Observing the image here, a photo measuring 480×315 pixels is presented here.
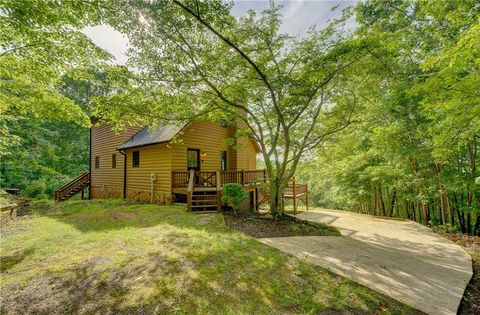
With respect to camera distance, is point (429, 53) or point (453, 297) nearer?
point (453, 297)

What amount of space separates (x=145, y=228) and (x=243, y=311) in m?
4.79

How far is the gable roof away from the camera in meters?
10.5

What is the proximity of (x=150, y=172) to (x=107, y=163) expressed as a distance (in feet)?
17.5

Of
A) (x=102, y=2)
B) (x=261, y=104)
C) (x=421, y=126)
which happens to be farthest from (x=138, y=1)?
(x=421, y=126)

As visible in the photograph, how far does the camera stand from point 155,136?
11781mm

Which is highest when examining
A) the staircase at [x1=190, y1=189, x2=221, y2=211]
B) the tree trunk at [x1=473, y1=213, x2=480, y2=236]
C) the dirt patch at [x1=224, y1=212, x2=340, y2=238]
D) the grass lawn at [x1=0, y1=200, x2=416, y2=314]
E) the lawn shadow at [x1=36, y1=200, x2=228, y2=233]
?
the staircase at [x1=190, y1=189, x2=221, y2=211]

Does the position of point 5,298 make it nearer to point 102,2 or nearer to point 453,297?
point 102,2

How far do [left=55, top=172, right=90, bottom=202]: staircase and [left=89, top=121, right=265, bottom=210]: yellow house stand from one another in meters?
0.43

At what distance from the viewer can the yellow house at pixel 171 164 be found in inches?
414

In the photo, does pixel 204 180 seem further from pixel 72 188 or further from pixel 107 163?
pixel 72 188

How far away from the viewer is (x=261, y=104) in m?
8.06

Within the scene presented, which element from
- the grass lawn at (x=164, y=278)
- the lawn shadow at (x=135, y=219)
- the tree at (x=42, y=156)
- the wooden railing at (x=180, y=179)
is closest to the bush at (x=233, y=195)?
the lawn shadow at (x=135, y=219)

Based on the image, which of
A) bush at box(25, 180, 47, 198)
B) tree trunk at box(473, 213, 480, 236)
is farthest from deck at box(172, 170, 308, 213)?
bush at box(25, 180, 47, 198)

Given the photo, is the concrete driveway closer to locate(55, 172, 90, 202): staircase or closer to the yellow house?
the yellow house
